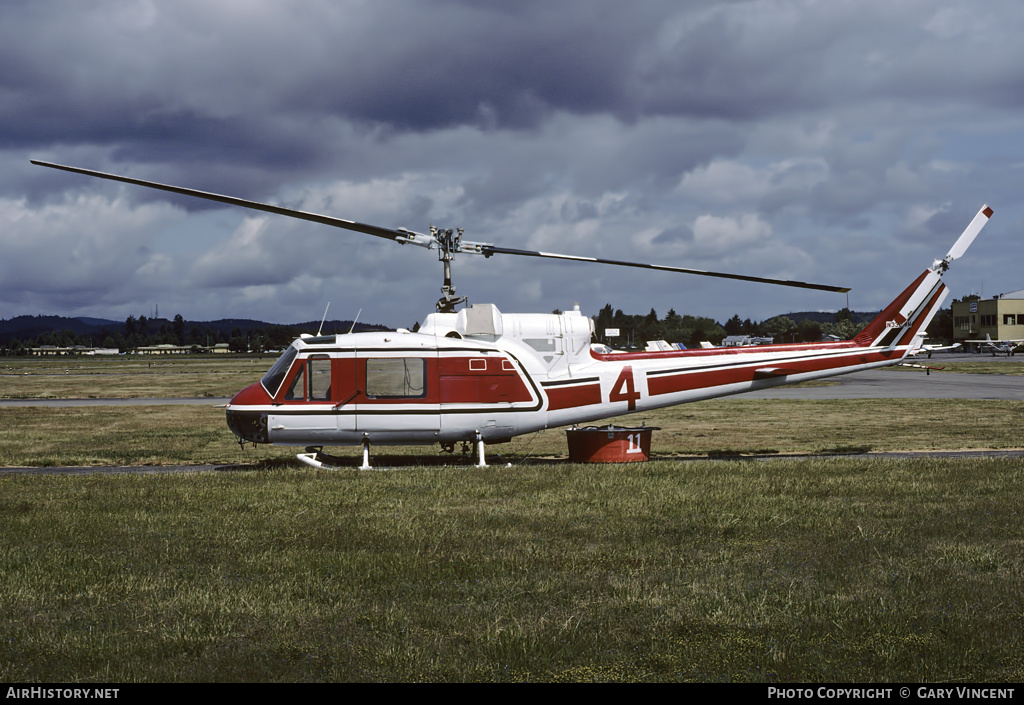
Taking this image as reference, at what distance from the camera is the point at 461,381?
16266mm

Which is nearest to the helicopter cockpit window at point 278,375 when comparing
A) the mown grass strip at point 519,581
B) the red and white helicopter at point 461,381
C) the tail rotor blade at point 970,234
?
the red and white helicopter at point 461,381

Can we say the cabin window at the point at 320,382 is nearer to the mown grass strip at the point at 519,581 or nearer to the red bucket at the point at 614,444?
the mown grass strip at the point at 519,581

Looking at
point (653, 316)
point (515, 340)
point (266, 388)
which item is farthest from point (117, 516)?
point (653, 316)

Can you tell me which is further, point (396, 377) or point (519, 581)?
point (396, 377)

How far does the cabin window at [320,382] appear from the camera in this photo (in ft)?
52.6

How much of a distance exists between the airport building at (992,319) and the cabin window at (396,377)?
150 m

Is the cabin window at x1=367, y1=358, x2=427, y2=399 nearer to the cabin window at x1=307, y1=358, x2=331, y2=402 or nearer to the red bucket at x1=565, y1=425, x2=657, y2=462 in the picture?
the cabin window at x1=307, y1=358, x2=331, y2=402

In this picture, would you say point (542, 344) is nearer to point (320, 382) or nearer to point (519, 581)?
point (320, 382)

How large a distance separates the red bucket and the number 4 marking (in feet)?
2.39

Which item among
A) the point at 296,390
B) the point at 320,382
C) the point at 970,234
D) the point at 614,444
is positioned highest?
the point at 970,234

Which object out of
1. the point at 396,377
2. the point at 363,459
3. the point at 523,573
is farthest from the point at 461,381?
the point at 523,573

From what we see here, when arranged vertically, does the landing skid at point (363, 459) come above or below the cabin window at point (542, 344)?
below

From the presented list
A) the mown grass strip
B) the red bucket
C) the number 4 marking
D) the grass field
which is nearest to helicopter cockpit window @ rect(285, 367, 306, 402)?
the grass field

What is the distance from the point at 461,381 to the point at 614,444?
131 inches
